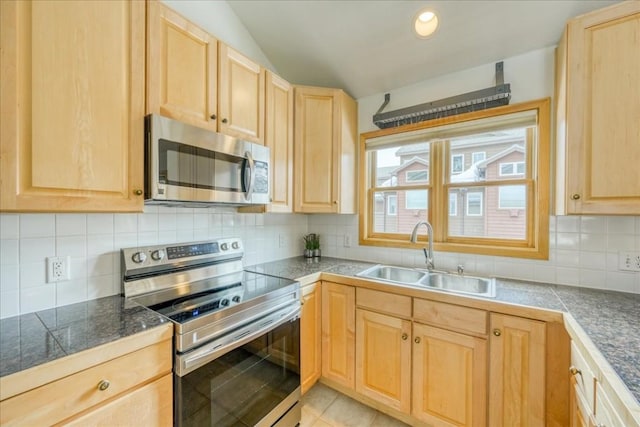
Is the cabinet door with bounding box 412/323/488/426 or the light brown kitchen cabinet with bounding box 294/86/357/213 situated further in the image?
the light brown kitchen cabinet with bounding box 294/86/357/213

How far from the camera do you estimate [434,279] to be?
2.03 metres

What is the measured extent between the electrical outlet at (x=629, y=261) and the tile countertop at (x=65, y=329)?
243cm

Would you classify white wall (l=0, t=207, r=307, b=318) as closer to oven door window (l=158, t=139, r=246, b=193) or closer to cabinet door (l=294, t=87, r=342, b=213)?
oven door window (l=158, t=139, r=246, b=193)

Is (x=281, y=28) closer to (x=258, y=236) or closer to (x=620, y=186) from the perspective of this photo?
(x=258, y=236)

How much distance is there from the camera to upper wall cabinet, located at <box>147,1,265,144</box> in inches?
52.0

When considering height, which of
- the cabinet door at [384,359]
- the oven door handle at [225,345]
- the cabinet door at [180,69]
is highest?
the cabinet door at [180,69]

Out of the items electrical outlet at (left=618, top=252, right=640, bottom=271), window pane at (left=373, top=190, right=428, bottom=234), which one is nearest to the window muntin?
window pane at (left=373, top=190, right=428, bottom=234)

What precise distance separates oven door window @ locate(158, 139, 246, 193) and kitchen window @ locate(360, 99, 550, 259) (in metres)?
1.31

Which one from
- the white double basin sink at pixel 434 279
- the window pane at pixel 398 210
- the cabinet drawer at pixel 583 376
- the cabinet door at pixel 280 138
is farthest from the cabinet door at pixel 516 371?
the cabinet door at pixel 280 138

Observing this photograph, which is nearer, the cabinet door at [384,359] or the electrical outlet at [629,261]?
the electrical outlet at [629,261]

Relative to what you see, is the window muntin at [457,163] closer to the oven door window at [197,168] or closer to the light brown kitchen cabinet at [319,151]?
the light brown kitchen cabinet at [319,151]

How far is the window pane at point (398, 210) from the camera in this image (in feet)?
7.68

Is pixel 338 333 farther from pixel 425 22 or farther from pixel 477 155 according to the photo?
pixel 425 22

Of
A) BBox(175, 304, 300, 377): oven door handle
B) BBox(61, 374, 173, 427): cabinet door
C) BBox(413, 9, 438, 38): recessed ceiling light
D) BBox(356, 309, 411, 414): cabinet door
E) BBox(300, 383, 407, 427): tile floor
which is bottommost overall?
BBox(300, 383, 407, 427): tile floor
